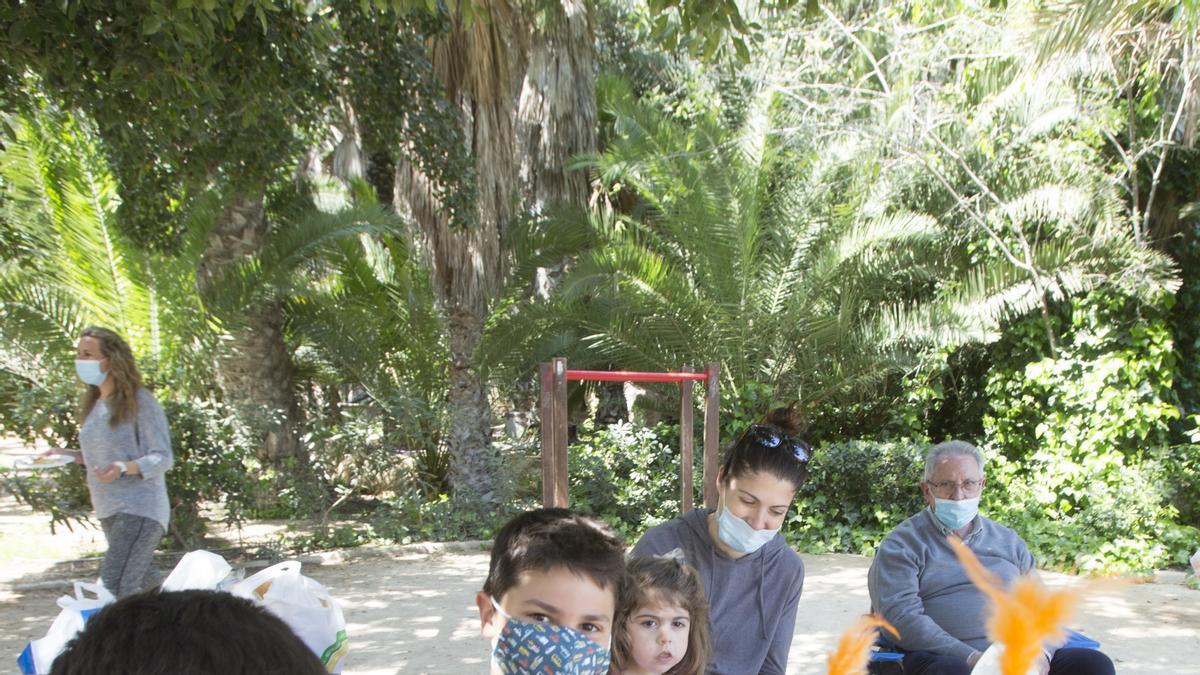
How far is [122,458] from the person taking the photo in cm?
495

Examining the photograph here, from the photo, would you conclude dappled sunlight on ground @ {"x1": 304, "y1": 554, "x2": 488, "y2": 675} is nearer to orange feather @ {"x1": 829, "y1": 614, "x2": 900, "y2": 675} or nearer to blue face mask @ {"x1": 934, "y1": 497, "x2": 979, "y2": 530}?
blue face mask @ {"x1": 934, "y1": 497, "x2": 979, "y2": 530}

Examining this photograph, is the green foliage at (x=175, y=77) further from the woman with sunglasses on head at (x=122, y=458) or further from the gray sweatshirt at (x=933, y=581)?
the gray sweatshirt at (x=933, y=581)

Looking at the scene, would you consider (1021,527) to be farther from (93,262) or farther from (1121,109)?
→ (93,262)

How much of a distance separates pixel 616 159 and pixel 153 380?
201 inches

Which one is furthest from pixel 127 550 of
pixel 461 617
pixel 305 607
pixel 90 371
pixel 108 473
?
pixel 305 607

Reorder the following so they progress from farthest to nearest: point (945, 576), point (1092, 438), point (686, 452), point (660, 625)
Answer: point (1092, 438) < point (686, 452) < point (945, 576) < point (660, 625)

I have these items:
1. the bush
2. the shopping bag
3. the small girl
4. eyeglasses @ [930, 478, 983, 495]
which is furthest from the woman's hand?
eyeglasses @ [930, 478, 983, 495]

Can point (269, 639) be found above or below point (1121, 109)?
below

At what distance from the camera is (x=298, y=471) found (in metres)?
9.25

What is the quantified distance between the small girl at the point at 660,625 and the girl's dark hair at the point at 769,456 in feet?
1.95

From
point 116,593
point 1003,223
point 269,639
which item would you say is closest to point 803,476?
point 269,639

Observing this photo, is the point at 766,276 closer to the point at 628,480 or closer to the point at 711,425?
the point at 628,480

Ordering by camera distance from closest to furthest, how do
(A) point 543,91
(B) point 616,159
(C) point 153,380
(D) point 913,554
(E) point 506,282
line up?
(D) point 913,554 < (C) point 153,380 < (E) point 506,282 < (B) point 616,159 < (A) point 543,91

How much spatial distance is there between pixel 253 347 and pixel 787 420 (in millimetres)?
7387
